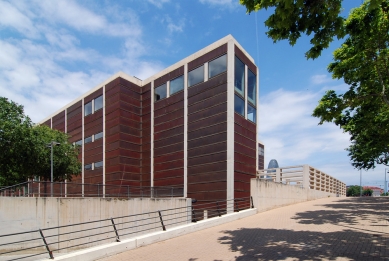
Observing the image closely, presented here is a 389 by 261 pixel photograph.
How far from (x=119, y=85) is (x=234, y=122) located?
49.0ft

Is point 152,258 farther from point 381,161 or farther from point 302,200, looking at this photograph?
point 381,161

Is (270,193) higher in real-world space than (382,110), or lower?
lower

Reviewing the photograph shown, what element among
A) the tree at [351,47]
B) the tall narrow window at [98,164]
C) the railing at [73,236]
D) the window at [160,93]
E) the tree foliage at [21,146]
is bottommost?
the railing at [73,236]

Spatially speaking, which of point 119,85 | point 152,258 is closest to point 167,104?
point 119,85

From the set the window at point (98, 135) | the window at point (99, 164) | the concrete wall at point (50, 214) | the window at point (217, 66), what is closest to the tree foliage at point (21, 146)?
the window at point (99, 164)

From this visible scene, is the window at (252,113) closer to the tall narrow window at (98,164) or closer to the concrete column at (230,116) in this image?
the concrete column at (230,116)

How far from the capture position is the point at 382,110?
42.8 feet

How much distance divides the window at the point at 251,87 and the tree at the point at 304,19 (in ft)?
62.7

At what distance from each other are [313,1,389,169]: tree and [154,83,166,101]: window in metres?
18.8

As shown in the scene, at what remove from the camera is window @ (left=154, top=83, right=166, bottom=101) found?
2920 centimetres

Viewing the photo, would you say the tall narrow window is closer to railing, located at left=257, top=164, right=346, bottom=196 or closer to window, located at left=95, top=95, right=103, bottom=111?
window, located at left=95, top=95, right=103, bottom=111

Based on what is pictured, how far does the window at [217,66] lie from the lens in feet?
76.8

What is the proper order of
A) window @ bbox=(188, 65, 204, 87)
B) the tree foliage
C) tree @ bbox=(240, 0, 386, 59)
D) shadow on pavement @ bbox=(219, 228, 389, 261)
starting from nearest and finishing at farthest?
tree @ bbox=(240, 0, 386, 59), shadow on pavement @ bbox=(219, 228, 389, 261), the tree foliage, window @ bbox=(188, 65, 204, 87)

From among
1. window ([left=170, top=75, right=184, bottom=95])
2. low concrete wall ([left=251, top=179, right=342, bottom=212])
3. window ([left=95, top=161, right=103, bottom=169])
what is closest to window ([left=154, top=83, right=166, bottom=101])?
window ([left=170, top=75, right=184, bottom=95])
